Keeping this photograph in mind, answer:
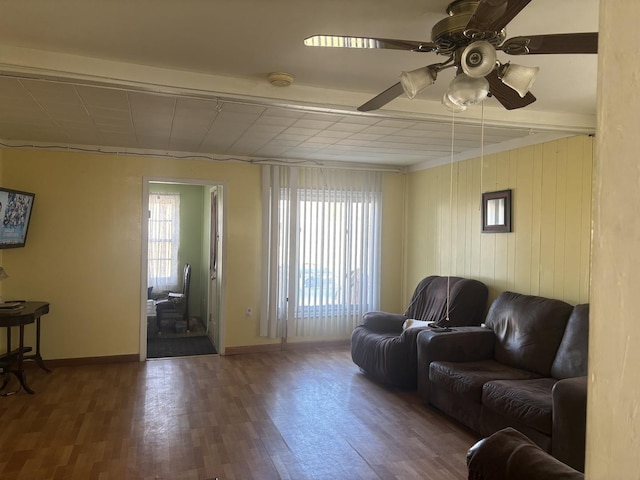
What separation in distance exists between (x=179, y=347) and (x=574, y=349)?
14.6 ft

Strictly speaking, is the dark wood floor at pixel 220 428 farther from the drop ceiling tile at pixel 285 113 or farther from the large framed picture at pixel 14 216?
the drop ceiling tile at pixel 285 113

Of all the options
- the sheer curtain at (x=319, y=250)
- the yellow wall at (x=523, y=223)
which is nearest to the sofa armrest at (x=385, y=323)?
the yellow wall at (x=523, y=223)

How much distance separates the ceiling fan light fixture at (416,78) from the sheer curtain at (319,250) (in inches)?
152

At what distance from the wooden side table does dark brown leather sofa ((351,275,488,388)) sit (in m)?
3.04

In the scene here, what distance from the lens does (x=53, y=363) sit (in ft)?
16.1

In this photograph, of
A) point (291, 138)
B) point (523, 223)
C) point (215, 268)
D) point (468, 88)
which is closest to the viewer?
point (468, 88)

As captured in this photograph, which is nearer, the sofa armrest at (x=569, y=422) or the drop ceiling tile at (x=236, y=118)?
the sofa armrest at (x=569, y=422)

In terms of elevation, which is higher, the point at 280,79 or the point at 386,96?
the point at 280,79

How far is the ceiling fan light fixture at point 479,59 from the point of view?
1685 millimetres

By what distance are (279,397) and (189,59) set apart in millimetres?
2880

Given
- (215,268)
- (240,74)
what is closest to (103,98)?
(240,74)

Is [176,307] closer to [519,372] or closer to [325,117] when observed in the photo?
[325,117]

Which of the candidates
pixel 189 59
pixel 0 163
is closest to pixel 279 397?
pixel 189 59

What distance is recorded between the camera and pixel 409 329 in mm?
4367
